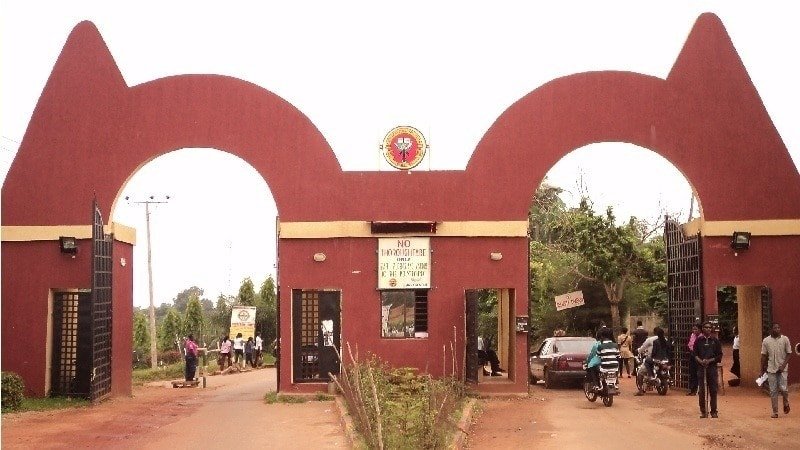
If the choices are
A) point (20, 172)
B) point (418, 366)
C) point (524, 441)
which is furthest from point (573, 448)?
point (20, 172)

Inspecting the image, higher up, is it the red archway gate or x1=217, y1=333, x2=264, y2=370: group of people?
the red archway gate

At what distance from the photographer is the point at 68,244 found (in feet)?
69.3

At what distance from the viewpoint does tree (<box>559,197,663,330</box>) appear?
3462 cm

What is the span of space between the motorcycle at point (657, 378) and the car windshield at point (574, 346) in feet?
8.05

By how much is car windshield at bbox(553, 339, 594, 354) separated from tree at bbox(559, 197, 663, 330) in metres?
10.8

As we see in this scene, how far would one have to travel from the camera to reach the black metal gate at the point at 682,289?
2123 cm

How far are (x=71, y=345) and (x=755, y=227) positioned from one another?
1450 centimetres

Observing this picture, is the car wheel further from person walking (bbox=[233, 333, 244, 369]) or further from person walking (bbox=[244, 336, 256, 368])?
person walking (bbox=[244, 336, 256, 368])

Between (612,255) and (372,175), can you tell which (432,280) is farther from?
(612,255)

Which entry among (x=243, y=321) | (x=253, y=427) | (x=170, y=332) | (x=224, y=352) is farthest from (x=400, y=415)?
(x=170, y=332)

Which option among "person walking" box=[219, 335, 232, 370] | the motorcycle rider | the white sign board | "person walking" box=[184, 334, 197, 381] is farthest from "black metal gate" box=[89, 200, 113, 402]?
"person walking" box=[219, 335, 232, 370]

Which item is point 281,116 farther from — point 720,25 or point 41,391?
point 720,25

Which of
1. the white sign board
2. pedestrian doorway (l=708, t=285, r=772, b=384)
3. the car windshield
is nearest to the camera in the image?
pedestrian doorway (l=708, t=285, r=772, b=384)

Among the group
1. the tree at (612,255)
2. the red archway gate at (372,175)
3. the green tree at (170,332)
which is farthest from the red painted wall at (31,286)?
the green tree at (170,332)
